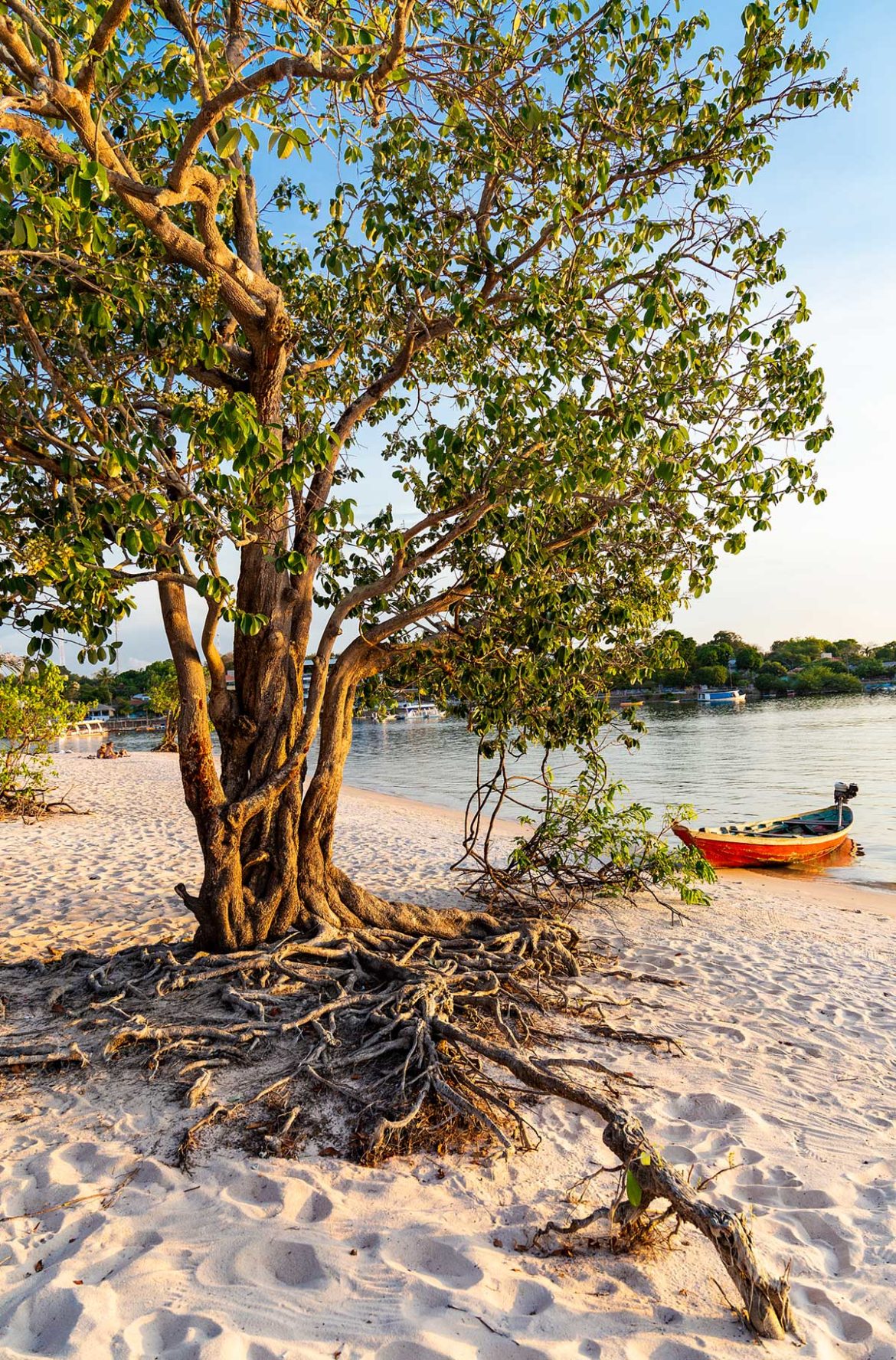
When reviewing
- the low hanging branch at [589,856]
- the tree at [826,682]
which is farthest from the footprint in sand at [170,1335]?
the tree at [826,682]

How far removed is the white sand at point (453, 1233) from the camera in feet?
8.82

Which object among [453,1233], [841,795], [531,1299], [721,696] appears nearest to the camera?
[531,1299]

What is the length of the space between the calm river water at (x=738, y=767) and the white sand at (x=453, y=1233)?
11.3 meters

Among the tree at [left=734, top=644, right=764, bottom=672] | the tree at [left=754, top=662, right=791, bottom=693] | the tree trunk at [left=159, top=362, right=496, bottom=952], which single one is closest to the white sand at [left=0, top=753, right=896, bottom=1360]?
the tree trunk at [left=159, top=362, right=496, bottom=952]

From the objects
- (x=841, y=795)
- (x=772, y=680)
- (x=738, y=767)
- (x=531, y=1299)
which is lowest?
(x=738, y=767)

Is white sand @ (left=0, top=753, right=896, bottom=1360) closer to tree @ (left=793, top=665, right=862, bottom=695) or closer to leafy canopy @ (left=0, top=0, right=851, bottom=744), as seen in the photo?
leafy canopy @ (left=0, top=0, right=851, bottom=744)

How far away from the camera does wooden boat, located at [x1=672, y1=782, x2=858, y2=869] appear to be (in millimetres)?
14617

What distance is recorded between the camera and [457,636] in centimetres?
704

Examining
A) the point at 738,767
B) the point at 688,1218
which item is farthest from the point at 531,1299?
the point at 738,767

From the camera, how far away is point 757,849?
1488cm

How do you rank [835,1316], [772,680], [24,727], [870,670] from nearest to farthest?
[835,1316] → [24,727] → [772,680] → [870,670]

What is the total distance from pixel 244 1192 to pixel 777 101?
748 cm

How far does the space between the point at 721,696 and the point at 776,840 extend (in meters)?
84.0

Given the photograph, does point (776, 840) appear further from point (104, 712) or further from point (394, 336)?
point (104, 712)
